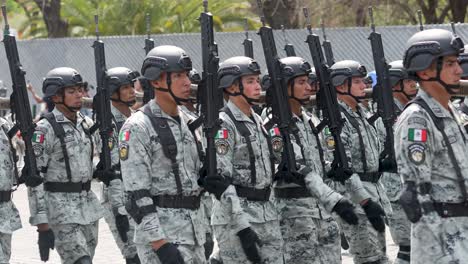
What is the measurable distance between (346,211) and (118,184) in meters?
3.27

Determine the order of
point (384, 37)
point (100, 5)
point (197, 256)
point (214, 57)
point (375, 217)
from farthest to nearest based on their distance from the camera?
point (100, 5) < point (384, 37) < point (375, 217) < point (214, 57) < point (197, 256)

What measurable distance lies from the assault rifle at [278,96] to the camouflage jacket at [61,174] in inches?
77.6

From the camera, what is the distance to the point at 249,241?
8.47 metres

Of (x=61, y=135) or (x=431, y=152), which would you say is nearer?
(x=431, y=152)

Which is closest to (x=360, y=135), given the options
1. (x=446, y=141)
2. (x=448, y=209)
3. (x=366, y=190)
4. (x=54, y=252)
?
(x=366, y=190)

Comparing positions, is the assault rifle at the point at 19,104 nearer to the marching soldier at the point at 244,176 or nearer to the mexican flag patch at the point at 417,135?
→ the marching soldier at the point at 244,176

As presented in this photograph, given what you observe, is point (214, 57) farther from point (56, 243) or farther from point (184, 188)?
point (56, 243)

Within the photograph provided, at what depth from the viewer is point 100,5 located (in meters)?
31.6

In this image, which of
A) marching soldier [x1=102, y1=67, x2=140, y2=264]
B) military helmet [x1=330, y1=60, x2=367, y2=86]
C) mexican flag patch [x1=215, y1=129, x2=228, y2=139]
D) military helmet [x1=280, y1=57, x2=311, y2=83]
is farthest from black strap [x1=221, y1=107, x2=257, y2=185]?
military helmet [x1=330, y1=60, x2=367, y2=86]

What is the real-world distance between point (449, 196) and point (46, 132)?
4.53 metres

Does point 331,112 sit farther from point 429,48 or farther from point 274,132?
point 429,48

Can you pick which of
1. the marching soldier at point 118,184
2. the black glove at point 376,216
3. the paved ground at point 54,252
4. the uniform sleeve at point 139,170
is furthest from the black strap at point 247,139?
the paved ground at point 54,252

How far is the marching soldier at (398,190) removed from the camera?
434 inches

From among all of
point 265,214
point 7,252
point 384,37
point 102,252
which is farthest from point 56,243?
point 384,37
